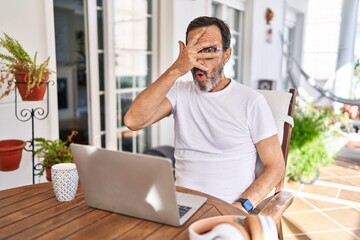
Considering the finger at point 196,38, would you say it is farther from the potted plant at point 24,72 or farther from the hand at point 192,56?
the potted plant at point 24,72

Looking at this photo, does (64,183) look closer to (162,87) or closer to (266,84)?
(162,87)

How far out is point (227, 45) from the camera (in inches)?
58.6

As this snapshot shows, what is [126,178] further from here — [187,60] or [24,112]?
[24,112]

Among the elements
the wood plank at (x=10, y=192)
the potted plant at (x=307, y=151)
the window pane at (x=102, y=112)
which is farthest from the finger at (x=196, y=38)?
the potted plant at (x=307, y=151)

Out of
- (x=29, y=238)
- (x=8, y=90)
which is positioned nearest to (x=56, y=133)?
(x=8, y=90)

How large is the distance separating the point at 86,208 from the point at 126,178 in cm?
22

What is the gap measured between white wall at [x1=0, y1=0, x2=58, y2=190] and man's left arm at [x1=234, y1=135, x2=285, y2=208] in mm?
1312

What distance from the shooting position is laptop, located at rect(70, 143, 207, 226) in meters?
0.79

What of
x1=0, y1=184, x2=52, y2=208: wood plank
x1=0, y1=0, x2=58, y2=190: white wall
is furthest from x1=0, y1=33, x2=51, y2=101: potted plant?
x1=0, y1=184, x2=52, y2=208: wood plank

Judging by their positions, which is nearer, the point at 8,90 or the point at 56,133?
the point at 8,90

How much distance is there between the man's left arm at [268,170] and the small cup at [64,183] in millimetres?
632

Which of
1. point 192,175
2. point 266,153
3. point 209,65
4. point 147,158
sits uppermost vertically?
point 209,65

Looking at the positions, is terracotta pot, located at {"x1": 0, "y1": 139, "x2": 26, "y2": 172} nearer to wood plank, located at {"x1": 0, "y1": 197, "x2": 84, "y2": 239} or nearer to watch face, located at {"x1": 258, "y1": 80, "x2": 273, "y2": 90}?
wood plank, located at {"x1": 0, "y1": 197, "x2": 84, "y2": 239}

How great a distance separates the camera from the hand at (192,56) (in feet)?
4.35
